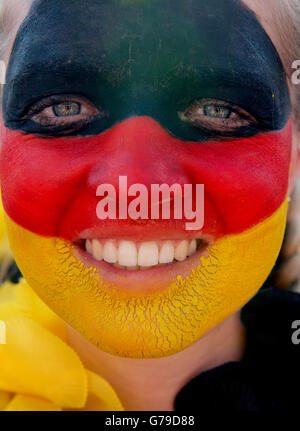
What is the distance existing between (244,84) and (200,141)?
5.4 inches

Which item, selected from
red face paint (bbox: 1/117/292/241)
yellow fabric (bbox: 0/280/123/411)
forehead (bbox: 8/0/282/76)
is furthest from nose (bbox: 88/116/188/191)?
yellow fabric (bbox: 0/280/123/411)

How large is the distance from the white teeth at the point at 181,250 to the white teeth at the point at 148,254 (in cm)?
5

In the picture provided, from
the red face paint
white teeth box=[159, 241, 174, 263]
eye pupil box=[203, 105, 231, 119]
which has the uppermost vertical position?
eye pupil box=[203, 105, 231, 119]

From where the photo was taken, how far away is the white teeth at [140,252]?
107 centimetres

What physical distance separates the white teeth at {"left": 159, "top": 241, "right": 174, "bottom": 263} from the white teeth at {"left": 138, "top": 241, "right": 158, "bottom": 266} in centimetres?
1

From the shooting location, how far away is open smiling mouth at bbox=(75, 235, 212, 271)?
1072 mm

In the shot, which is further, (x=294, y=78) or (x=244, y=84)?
(x=294, y=78)

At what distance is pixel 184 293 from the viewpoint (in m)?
1.08

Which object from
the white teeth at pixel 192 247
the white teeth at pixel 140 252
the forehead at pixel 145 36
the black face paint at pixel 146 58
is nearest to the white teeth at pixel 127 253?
the white teeth at pixel 140 252

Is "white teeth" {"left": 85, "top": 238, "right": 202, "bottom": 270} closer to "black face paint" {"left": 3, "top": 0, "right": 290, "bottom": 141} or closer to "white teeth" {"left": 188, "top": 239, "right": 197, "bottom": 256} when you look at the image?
"white teeth" {"left": 188, "top": 239, "right": 197, "bottom": 256}

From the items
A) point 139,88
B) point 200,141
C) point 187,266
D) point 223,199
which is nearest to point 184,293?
point 187,266

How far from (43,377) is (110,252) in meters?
0.43

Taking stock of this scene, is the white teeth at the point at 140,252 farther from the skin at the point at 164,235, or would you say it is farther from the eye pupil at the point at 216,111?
the eye pupil at the point at 216,111

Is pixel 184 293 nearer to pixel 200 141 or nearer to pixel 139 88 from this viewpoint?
pixel 200 141
